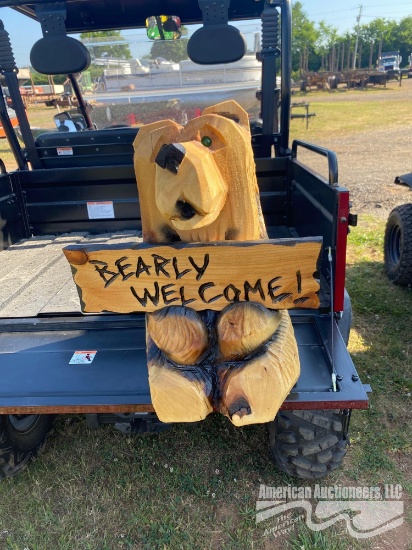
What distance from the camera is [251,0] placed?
3373mm

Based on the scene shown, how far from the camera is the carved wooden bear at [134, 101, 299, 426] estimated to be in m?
1.39

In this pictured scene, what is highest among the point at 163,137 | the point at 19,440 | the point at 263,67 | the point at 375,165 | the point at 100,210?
the point at 263,67

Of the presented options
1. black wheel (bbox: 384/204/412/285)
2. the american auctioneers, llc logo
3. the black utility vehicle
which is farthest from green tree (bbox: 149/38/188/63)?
the american auctioneers, llc logo

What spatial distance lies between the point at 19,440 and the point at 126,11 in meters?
3.14

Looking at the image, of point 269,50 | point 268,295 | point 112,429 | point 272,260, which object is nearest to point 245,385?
point 268,295

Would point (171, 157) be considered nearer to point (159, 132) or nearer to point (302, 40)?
point (159, 132)

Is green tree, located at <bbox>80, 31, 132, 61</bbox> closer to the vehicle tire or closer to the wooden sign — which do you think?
the wooden sign

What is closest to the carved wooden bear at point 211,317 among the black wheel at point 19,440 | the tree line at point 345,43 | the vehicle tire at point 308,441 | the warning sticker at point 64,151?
the vehicle tire at point 308,441

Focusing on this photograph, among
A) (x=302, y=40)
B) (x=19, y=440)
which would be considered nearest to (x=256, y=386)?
(x=19, y=440)

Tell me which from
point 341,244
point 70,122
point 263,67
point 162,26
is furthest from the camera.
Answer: point 70,122

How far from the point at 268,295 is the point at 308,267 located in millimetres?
176

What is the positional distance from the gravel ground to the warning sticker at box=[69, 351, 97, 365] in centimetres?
489

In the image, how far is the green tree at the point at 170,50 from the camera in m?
3.58

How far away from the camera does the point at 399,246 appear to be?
402cm
